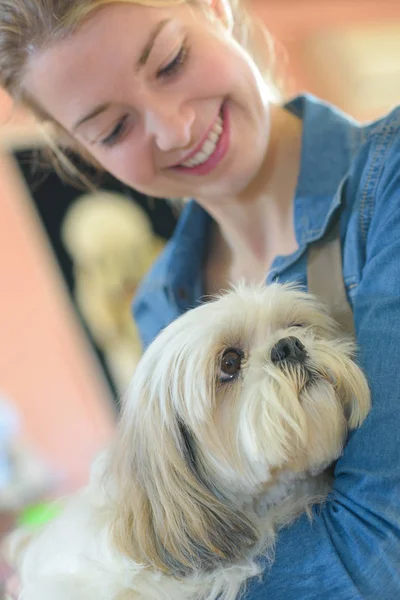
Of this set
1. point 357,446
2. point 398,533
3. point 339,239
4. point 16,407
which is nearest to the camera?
point 398,533

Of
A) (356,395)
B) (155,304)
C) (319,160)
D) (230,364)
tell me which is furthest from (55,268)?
(356,395)

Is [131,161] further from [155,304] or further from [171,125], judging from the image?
[155,304]

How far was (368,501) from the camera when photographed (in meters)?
0.89

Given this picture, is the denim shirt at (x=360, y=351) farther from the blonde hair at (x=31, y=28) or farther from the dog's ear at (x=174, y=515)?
the blonde hair at (x=31, y=28)

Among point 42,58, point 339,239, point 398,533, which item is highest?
point 42,58

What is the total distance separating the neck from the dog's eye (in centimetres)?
37

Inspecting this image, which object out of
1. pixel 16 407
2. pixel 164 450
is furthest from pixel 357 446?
pixel 16 407

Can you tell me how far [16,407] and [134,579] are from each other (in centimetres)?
318

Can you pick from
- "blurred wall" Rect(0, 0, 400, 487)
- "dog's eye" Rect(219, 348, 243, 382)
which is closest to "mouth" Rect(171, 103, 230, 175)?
"dog's eye" Rect(219, 348, 243, 382)

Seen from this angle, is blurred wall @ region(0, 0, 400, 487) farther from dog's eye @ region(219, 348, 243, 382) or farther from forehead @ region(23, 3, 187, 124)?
dog's eye @ region(219, 348, 243, 382)

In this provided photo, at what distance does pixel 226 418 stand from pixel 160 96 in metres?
0.73

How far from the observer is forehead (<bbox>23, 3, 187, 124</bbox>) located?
4.05 ft

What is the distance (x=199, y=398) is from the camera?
1.14 m

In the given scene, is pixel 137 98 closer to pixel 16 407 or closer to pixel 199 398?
pixel 199 398
